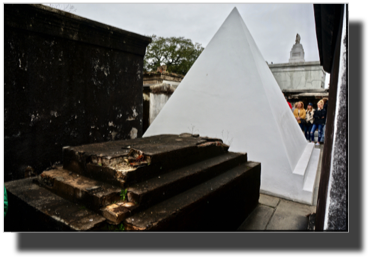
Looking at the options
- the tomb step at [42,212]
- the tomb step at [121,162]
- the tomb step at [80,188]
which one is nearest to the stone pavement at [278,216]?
the tomb step at [121,162]

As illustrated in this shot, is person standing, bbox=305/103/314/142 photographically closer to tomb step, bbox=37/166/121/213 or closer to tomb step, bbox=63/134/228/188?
tomb step, bbox=63/134/228/188

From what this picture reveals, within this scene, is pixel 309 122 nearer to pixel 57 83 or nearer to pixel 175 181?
pixel 175 181

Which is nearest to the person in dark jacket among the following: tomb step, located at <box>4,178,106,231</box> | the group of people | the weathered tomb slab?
the group of people

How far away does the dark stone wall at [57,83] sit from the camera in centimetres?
219

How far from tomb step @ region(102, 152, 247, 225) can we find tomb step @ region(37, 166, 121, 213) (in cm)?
7

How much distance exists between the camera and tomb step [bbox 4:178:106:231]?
1299mm

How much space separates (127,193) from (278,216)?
1959 mm

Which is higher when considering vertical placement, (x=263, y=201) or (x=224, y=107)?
(x=224, y=107)

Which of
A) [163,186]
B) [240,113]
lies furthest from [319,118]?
[163,186]

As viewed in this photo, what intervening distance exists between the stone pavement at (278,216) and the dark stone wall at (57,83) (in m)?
2.18

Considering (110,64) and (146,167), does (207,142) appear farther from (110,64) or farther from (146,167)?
(110,64)
